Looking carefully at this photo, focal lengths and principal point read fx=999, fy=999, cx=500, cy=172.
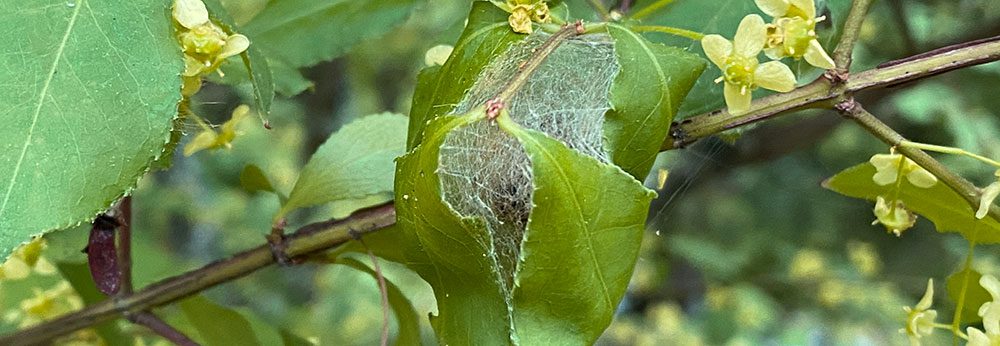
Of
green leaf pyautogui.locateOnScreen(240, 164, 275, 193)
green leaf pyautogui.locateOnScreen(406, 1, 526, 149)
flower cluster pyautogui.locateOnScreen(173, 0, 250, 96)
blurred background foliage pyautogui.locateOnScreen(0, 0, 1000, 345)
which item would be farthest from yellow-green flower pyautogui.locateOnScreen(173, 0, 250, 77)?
blurred background foliage pyautogui.locateOnScreen(0, 0, 1000, 345)

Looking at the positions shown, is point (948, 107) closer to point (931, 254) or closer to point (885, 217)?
point (931, 254)

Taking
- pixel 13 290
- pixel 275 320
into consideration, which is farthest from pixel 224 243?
pixel 13 290

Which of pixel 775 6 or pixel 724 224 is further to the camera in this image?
pixel 724 224

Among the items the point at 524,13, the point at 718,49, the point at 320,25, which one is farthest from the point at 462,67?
the point at 320,25

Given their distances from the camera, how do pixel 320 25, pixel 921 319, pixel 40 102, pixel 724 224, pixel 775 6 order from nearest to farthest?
pixel 40 102 → pixel 775 6 → pixel 921 319 → pixel 320 25 → pixel 724 224

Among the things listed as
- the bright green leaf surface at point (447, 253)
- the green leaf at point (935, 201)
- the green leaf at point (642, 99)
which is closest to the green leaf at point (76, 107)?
the bright green leaf surface at point (447, 253)

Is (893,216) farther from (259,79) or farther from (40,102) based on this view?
(40,102)
